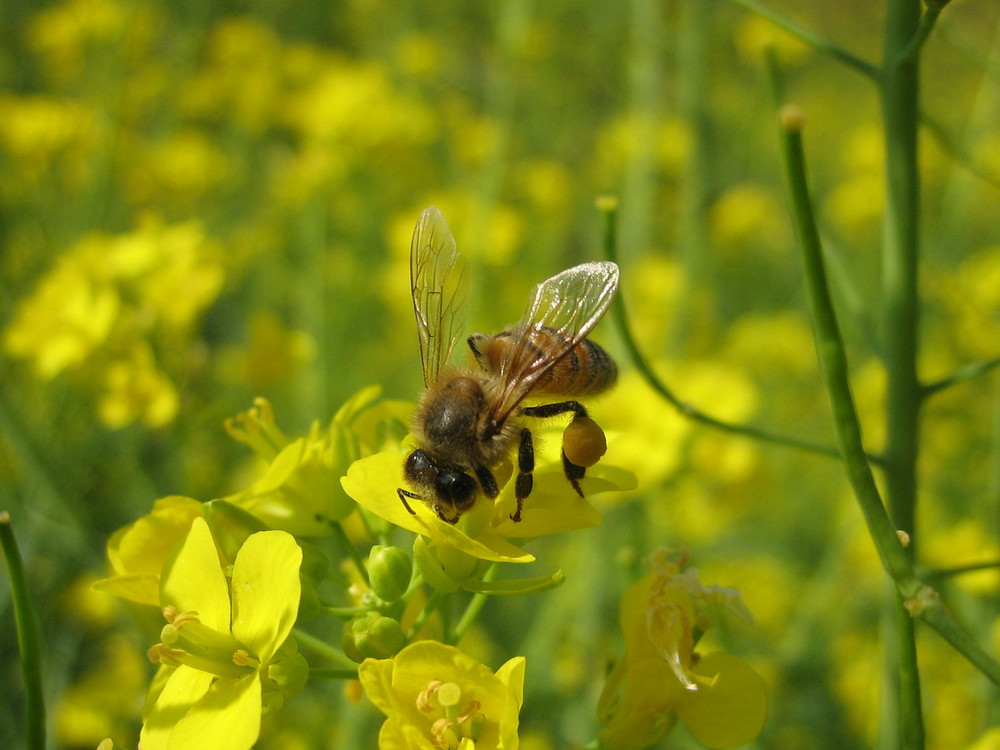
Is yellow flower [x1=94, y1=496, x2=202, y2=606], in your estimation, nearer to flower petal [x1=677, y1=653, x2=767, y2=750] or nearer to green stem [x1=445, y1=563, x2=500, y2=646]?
green stem [x1=445, y1=563, x2=500, y2=646]

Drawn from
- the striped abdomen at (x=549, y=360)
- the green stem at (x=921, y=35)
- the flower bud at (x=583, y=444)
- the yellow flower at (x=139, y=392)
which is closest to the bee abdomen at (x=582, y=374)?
the striped abdomen at (x=549, y=360)

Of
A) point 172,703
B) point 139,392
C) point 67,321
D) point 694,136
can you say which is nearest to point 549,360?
point 172,703

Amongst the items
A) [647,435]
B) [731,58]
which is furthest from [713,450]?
[731,58]

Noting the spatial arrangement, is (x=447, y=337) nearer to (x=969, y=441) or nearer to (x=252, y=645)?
(x=252, y=645)

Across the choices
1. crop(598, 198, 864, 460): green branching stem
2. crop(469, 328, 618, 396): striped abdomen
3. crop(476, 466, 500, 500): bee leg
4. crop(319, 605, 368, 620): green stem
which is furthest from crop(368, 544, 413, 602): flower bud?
crop(598, 198, 864, 460): green branching stem

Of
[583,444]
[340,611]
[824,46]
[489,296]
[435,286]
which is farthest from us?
[489,296]

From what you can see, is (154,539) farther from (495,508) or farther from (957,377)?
(957,377)
